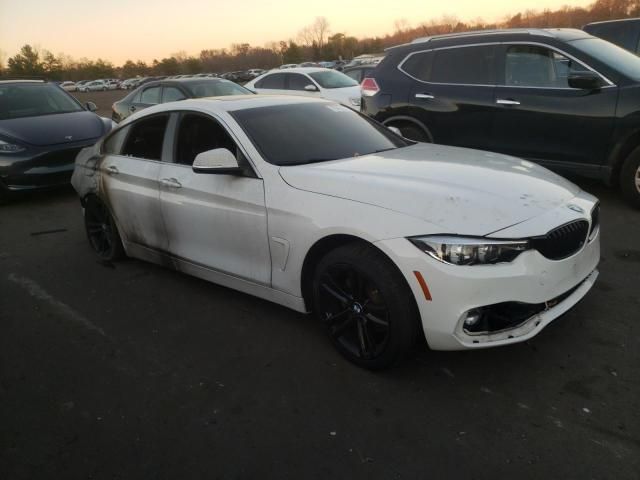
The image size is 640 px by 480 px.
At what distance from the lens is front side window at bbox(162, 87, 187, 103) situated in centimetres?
981

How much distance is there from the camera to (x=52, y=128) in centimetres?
781

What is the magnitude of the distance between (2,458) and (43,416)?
0.31 m

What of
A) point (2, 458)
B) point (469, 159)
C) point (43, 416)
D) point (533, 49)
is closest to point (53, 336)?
point (43, 416)

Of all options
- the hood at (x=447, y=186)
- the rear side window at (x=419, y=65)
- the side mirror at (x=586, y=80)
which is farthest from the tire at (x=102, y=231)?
the side mirror at (x=586, y=80)

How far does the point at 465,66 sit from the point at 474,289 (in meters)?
4.72

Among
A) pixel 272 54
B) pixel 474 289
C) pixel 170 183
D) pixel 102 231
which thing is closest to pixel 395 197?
pixel 474 289

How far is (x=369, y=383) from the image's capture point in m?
2.92

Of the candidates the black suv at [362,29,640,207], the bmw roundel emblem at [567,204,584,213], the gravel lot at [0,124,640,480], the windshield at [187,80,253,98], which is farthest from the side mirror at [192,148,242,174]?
the windshield at [187,80,253,98]

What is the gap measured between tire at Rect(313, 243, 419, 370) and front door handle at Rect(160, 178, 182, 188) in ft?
4.74

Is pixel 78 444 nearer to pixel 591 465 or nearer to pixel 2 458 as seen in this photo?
pixel 2 458

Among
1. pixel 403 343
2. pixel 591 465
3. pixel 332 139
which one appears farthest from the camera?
pixel 332 139

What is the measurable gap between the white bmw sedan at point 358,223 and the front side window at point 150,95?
6.35m

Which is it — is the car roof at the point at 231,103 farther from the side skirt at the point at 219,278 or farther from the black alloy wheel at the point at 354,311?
the black alloy wheel at the point at 354,311

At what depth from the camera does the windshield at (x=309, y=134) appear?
3564mm
